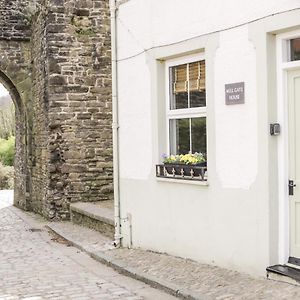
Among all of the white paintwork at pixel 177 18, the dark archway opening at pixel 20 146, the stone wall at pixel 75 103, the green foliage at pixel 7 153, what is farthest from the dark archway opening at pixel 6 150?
the white paintwork at pixel 177 18

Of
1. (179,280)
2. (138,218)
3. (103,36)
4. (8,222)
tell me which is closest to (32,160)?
(8,222)

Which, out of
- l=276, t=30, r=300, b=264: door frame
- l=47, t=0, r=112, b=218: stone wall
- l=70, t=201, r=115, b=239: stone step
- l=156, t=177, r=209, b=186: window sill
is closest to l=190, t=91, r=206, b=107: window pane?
l=156, t=177, r=209, b=186: window sill

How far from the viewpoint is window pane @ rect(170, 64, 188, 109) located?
848cm

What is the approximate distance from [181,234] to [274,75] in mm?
2769

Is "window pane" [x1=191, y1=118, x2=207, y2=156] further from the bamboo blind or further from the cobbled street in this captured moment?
the cobbled street

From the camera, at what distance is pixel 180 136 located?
28.4 ft

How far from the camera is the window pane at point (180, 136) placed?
8.50 m

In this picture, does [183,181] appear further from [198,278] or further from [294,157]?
[294,157]

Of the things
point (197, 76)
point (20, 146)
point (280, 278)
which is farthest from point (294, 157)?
point (20, 146)

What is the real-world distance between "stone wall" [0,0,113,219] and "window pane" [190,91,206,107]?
Answer: 664 cm

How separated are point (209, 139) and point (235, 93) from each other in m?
0.82

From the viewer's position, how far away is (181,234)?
8289mm

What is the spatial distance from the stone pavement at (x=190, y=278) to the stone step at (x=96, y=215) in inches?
48.1

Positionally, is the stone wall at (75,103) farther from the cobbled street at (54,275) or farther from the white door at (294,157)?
the white door at (294,157)
